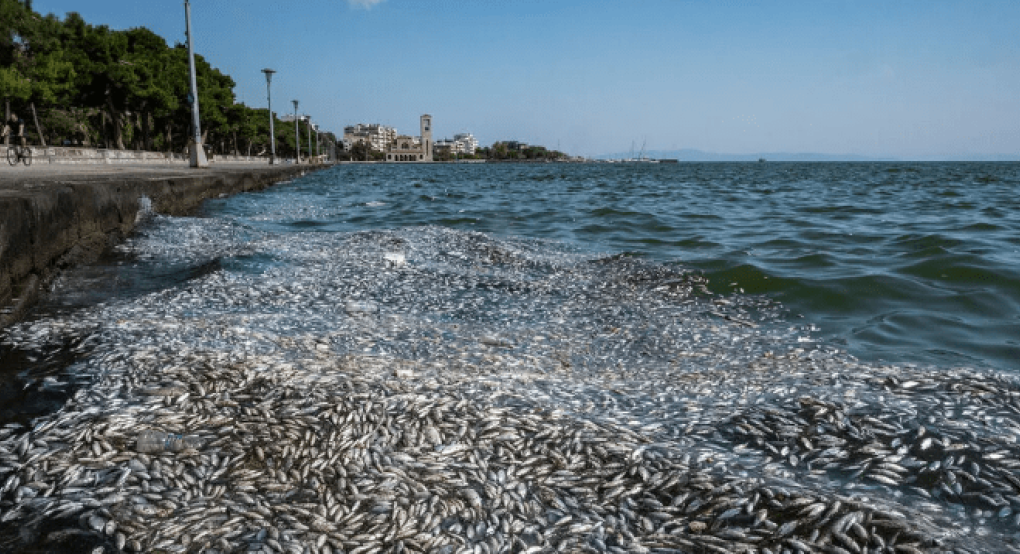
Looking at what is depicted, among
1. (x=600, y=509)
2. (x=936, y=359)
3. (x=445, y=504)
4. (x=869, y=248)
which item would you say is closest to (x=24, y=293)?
(x=445, y=504)

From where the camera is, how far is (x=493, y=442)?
3.67m

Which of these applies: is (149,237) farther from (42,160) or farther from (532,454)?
(42,160)

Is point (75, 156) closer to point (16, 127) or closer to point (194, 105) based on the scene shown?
point (194, 105)

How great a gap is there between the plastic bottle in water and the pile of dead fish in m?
0.05

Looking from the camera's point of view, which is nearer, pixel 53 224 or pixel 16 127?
pixel 53 224

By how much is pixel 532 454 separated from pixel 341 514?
109 centimetres

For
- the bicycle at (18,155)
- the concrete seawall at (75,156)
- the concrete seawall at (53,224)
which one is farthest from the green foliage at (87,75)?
the concrete seawall at (53,224)

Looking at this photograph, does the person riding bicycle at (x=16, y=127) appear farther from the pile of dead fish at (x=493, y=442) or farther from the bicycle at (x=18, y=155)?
the pile of dead fish at (x=493, y=442)

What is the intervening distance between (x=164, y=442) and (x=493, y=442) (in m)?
1.84

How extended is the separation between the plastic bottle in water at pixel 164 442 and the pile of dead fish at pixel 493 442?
0.05m

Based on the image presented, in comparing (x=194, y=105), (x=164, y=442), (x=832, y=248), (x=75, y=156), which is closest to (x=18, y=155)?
(x=194, y=105)

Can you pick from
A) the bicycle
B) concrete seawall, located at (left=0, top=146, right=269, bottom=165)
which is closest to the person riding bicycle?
concrete seawall, located at (left=0, top=146, right=269, bottom=165)

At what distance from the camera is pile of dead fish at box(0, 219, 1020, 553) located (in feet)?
9.55

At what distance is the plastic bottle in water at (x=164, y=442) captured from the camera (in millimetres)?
3480
